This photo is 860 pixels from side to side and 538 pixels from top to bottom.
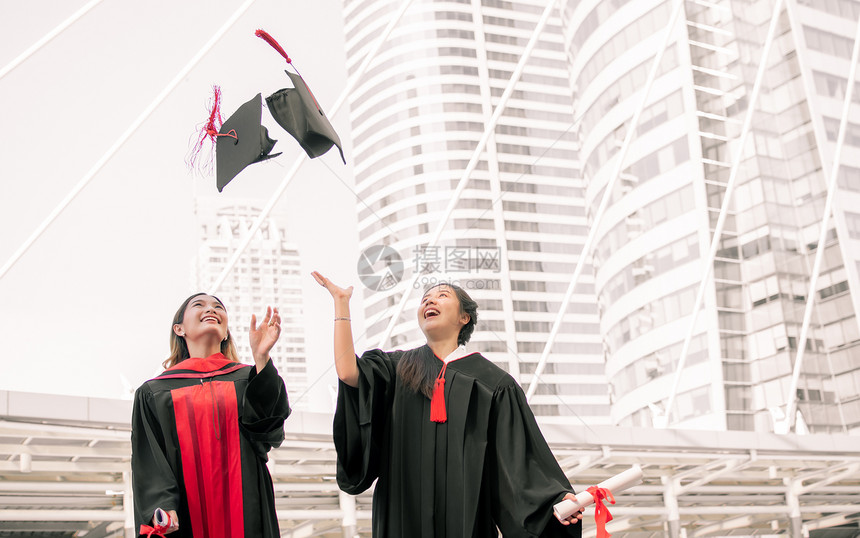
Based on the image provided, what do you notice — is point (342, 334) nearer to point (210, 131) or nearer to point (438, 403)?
point (438, 403)

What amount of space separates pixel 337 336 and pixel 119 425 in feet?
9.02

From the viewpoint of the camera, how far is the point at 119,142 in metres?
5.64

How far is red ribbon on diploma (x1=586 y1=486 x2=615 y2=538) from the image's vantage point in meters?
2.72

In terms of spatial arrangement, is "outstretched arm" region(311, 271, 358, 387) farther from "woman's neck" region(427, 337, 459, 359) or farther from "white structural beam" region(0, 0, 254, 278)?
"white structural beam" region(0, 0, 254, 278)

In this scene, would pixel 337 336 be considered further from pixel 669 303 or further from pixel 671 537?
pixel 669 303

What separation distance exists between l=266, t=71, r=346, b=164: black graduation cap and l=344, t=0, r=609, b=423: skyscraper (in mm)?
3860

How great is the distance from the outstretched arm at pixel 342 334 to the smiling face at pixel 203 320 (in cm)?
42

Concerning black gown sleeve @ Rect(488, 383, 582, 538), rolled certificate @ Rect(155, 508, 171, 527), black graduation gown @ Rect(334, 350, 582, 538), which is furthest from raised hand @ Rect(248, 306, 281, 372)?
black gown sleeve @ Rect(488, 383, 582, 538)

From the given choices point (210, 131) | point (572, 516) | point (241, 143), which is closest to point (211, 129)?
point (210, 131)

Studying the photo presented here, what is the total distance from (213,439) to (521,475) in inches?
36.7

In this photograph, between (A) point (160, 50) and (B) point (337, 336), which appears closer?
(B) point (337, 336)

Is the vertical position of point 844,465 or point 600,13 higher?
point 600,13

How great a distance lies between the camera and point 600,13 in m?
30.6

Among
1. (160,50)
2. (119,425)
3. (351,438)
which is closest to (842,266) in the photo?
(160,50)
